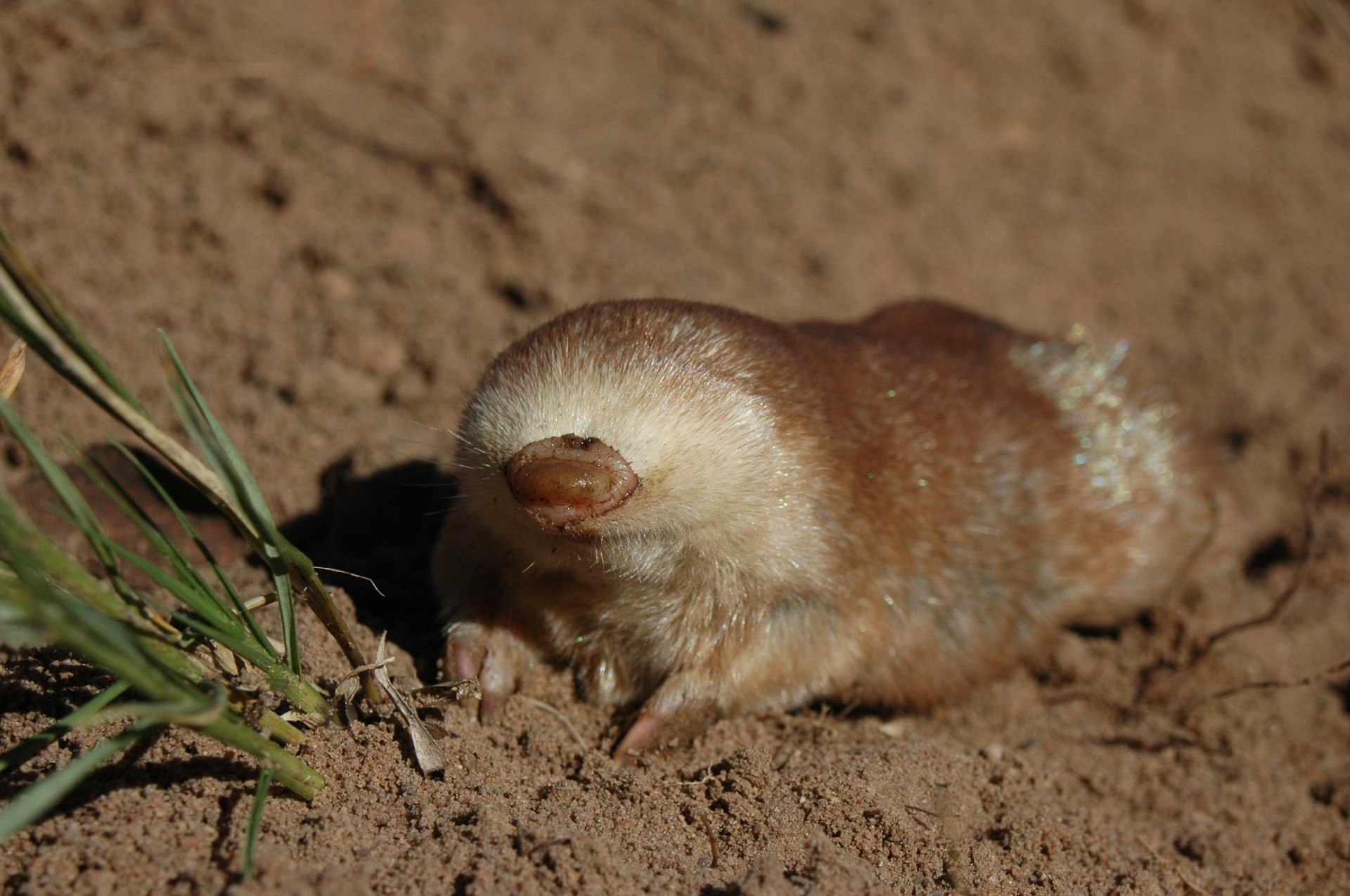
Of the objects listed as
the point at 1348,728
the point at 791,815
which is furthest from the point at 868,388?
the point at 1348,728

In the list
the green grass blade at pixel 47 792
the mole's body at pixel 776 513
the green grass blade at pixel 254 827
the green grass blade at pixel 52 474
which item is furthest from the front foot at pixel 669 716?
the green grass blade at pixel 52 474

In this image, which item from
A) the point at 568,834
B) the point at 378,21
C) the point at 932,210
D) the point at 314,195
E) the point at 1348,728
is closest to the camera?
the point at 568,834

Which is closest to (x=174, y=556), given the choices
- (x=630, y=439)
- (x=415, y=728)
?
(x=415, y=728)

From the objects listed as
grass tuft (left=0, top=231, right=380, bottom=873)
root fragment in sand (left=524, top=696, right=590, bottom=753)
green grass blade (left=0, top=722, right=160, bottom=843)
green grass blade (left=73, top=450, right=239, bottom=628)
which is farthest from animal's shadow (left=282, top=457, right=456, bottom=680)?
green grass blade (left=0, top=722, right=160, bottom=843)

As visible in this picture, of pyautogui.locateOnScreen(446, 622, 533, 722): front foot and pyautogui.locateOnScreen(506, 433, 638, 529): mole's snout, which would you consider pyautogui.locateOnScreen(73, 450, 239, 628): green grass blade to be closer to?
pyautogui.locateOnScreen(506, 433, 638, 529): mole's snout

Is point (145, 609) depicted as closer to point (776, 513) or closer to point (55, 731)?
point (55, 731)

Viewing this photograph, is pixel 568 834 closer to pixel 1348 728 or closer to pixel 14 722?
pixel 14 722
